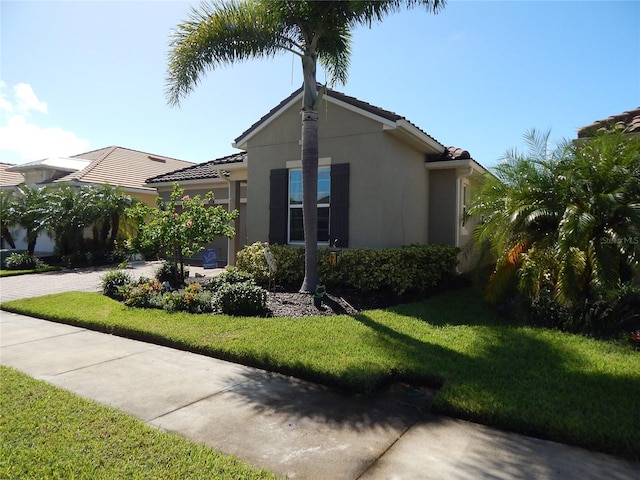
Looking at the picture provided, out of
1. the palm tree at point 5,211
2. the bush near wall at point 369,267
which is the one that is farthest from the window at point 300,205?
the palm tree at point 5,211

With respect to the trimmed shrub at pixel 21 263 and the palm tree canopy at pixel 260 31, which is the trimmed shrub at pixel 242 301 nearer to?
the palm tree canopy at pixel 260 31

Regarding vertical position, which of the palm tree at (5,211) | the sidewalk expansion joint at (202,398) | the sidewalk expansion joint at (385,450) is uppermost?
the palm tree at (5,211)

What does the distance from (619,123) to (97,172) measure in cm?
2141

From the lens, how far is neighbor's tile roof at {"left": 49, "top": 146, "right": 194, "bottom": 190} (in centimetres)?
2094

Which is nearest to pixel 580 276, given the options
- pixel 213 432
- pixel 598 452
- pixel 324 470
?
pixel 598 452

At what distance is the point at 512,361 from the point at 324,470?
3395 millimetres

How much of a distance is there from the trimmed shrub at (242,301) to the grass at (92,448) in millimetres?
4004

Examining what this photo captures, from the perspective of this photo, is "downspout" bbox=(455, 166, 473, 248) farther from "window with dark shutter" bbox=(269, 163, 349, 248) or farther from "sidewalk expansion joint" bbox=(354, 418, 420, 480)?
"sidewalk expansion joint" bbox=(354, 418, 420, 480)

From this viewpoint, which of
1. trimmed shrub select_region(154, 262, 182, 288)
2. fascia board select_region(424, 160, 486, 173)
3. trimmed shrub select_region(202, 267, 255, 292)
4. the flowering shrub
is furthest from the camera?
fascia board select_region(424, 160, 486, 173)

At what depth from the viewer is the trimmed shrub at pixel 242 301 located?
8188 millimetres

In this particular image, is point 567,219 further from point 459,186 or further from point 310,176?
point 459,186

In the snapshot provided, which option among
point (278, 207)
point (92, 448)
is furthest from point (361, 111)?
point (92, 448)

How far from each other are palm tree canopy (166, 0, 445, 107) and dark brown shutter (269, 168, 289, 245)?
312 cm

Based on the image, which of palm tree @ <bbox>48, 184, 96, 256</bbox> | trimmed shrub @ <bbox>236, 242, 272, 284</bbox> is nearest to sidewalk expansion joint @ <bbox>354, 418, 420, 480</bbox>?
trimmed shrub @ <bbox>236, 242, 272, 284</bbox>
